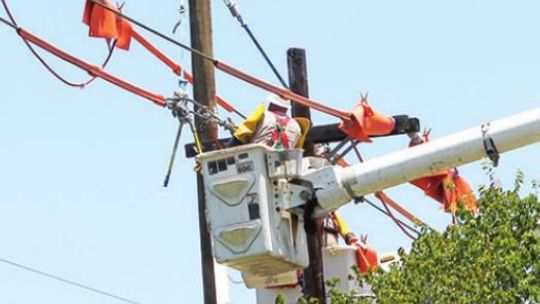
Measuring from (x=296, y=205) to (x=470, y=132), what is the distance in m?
1.78

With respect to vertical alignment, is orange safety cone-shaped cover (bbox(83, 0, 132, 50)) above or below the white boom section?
above

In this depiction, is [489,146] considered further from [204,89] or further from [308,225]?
[204,89]

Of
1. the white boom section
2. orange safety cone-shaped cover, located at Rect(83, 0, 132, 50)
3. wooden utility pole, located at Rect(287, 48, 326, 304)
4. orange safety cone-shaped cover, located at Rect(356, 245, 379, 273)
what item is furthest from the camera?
orange safety cone-shaped cover, located at Rect(356, 245, 379, 273)

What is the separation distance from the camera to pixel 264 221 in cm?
1766

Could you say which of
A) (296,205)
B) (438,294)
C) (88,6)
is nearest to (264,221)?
(296,205)

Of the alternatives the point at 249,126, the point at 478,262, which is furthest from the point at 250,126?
the point at 478,262

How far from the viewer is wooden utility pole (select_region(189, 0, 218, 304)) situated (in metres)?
18.4

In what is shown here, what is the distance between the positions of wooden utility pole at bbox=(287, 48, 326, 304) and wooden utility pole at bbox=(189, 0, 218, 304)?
3.13ft

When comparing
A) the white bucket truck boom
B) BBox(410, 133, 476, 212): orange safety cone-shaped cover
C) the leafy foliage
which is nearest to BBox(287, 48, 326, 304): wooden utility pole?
the white bucket truck boom

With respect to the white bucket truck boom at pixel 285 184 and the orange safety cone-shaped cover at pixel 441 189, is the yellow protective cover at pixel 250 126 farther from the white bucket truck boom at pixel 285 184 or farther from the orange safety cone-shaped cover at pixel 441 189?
the orange safety cone-shaped cover at pixel 441 189

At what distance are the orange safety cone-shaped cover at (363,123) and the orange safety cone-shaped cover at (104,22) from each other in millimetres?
2461

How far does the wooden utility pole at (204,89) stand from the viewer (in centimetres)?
1838

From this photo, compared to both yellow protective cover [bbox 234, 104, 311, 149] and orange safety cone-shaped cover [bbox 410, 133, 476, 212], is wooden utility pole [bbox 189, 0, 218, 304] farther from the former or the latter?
orange safety cone-shaped cover [bbox 410, 133, 476, 212]

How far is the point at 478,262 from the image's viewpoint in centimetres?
1700
